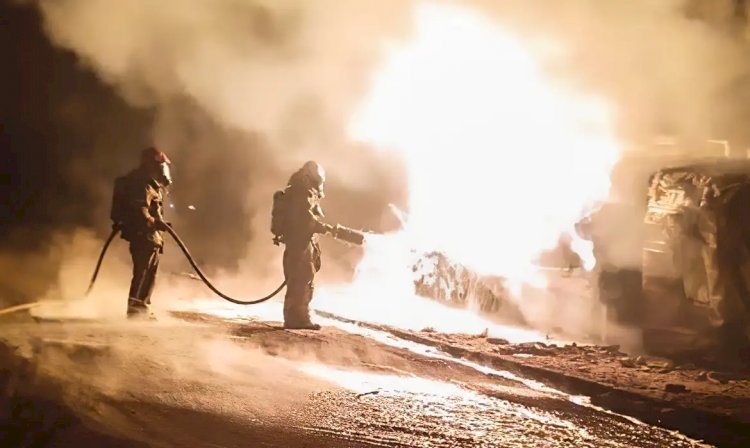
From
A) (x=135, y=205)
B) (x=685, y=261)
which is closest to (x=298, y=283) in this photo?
(x=135, y=205)

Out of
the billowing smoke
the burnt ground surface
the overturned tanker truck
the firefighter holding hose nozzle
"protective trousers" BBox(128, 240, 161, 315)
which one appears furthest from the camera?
the billowing smoke

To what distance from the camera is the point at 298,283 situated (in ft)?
22.5

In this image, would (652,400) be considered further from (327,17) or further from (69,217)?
(69,217)

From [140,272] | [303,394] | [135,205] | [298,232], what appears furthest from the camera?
[298,232]

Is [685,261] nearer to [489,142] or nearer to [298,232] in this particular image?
[489,142]

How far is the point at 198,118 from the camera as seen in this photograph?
45.3 ft

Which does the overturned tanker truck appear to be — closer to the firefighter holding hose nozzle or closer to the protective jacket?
the firefighter holding hose nozzle

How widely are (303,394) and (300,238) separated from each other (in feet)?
9.42

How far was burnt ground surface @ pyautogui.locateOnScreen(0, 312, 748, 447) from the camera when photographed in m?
3.32

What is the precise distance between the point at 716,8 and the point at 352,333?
8340mm

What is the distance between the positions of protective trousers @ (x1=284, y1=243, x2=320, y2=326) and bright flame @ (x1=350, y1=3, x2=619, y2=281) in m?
4.14

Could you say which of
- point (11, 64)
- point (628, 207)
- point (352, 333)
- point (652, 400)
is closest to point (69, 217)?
point (11, 64)

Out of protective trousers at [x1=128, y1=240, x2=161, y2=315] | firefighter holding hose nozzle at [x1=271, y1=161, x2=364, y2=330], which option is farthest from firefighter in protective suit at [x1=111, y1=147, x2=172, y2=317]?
firefighter holding hose nozzle at [x1=271, y1=161, x2=364, y2=330]

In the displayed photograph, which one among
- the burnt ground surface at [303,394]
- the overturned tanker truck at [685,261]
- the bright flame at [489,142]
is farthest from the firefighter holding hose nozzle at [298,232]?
the bright flame at [489,142]
